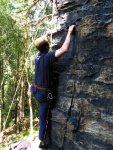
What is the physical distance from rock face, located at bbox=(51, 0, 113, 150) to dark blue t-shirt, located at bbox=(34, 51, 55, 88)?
118mm

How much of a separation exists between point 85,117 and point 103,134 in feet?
1.01

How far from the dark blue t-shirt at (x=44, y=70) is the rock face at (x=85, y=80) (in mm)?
118

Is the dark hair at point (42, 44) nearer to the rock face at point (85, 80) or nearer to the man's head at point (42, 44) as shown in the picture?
the man's head at point (42, 44)

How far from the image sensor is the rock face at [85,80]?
107 inches

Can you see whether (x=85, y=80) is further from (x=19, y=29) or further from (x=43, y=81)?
(x=19, y=29)

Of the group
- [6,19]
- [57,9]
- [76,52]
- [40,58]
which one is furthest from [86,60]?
[6,19]

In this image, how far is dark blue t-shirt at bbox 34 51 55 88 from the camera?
330 cm

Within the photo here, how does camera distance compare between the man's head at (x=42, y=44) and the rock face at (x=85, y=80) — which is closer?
the rock face at (x=85, y=80)

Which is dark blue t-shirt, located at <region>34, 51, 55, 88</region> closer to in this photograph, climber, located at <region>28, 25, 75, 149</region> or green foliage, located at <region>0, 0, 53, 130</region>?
climber, located at <region>28, 25, 75, 149</region>

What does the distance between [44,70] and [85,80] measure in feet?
2.09

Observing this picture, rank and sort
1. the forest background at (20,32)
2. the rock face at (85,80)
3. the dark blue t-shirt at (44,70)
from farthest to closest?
the forest background at (20,32), the dark blue t-shirt at (44,70), the rock face at (85,80)

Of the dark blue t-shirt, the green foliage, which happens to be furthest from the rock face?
the green foliage

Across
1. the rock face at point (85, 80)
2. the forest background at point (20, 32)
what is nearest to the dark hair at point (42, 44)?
the rock face at point (85, 80)

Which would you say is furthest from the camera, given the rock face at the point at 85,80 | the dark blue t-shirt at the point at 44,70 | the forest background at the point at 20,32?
the forest background at the point at 20,32
